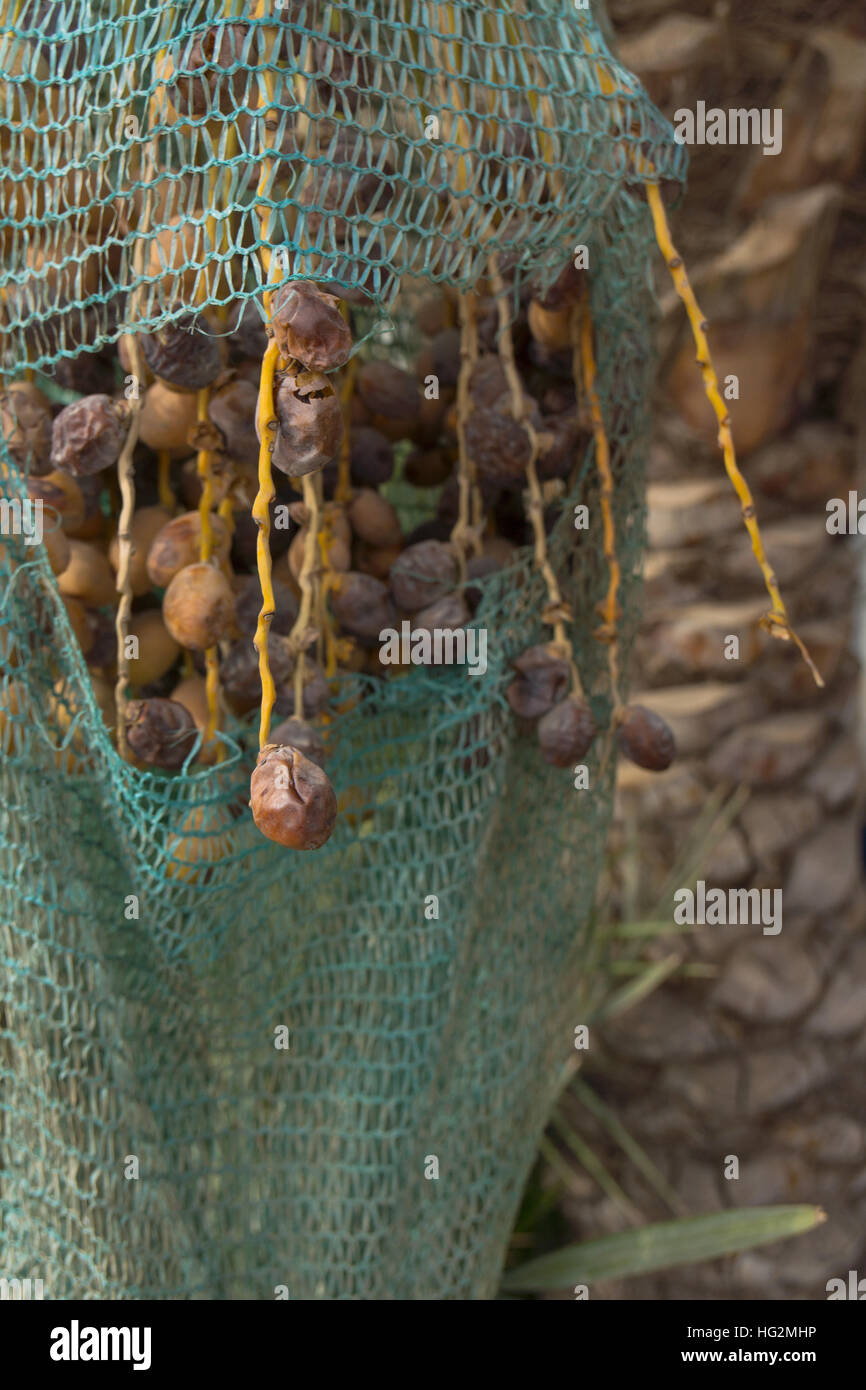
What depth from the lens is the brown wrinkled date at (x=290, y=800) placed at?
0.38 metres

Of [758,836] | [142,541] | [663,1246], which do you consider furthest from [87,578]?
[758,836]

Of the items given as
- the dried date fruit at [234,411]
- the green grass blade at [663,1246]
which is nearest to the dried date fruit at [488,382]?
the dried date fruit at [234,411]

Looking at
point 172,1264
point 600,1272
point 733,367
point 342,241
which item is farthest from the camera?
point 733,367

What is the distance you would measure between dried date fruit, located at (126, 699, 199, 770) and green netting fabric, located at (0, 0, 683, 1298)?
11 millimetres

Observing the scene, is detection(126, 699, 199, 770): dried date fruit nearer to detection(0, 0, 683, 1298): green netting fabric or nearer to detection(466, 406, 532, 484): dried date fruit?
detection(0, 0, 683, 1298): green netting fabric

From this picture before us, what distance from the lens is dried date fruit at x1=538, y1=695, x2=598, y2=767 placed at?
20.3 inches

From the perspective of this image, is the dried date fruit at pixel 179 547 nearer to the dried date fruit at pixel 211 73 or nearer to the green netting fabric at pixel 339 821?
the green netting fabric at pixel 339 821

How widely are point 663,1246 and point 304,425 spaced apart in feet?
2.56

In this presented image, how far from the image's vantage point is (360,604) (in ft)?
1.69

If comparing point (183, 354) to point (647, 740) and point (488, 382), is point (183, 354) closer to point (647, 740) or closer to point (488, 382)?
point (488, 382)

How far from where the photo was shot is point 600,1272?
933 mm
